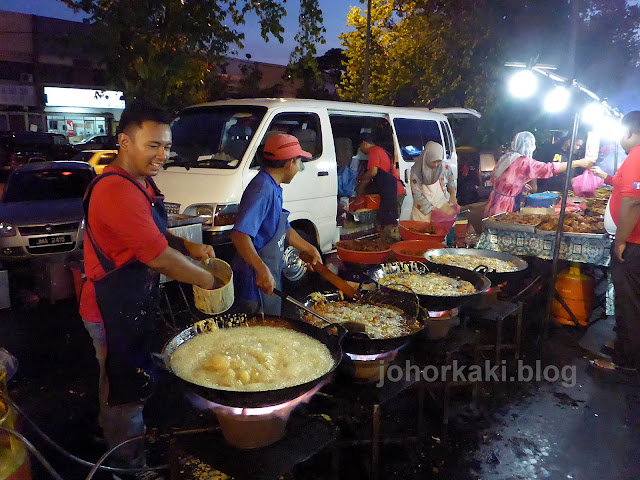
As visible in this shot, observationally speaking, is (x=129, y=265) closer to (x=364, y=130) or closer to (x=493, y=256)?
(x=493, y=256)

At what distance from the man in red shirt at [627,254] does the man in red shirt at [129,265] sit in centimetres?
390

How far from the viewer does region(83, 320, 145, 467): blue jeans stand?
272 cm

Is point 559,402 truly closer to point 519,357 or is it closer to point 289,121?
point 519,357

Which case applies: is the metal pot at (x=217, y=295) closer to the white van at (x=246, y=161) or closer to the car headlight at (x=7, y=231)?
the white van at (x=246, y=161)

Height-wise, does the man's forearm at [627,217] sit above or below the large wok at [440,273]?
above

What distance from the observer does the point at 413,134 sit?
8.48m

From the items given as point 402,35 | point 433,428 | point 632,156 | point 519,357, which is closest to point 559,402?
point 519,357

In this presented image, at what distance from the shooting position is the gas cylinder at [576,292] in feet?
18.5

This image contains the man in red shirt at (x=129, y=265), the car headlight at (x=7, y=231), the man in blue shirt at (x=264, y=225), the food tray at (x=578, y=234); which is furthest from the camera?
the car headlight at (x=7, y=231)

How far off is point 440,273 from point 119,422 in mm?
2739

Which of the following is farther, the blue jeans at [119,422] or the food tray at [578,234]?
the food tray at [578,234]

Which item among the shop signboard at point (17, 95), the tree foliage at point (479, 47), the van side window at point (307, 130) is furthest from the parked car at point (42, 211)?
the shop signboard at point (17, 95)

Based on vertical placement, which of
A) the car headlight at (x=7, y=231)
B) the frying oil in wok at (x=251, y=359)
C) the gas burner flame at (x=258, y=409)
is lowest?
the car headlight at (x=7, y=231)

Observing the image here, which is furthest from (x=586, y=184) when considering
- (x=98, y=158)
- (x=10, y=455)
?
(x=98, y=158)
